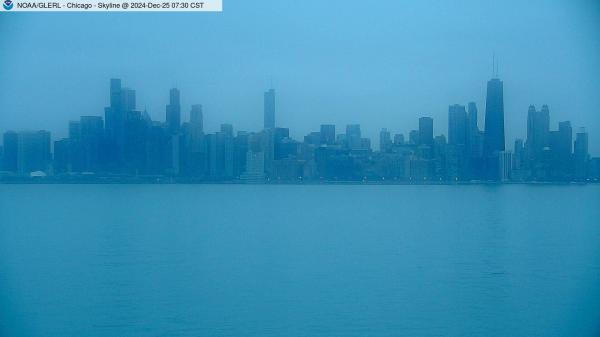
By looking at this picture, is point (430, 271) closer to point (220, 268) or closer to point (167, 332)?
point (220, 268)

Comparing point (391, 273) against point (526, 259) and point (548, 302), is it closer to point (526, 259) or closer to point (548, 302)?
point (548, 302)

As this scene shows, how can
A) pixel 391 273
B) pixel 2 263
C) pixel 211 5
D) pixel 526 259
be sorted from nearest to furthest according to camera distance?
pixel 211 5
pixel 391 273
pixel 2 263
pixel 526 259

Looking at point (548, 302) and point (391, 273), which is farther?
point (391, 273)

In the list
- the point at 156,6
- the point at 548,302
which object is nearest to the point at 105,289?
the point at 156,6

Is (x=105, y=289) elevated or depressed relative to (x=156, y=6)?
depressed

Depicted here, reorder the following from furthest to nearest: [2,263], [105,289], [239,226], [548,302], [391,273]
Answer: [239,226], [2,263], [391,273], [105,289], [548,302]

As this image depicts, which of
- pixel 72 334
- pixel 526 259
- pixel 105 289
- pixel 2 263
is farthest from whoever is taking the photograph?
pixel 526 259

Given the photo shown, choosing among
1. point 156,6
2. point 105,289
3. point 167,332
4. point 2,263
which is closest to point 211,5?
point 156,6

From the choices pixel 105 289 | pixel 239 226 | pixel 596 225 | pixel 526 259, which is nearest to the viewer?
pixel 105 289

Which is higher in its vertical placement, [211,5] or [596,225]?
[211,5]
